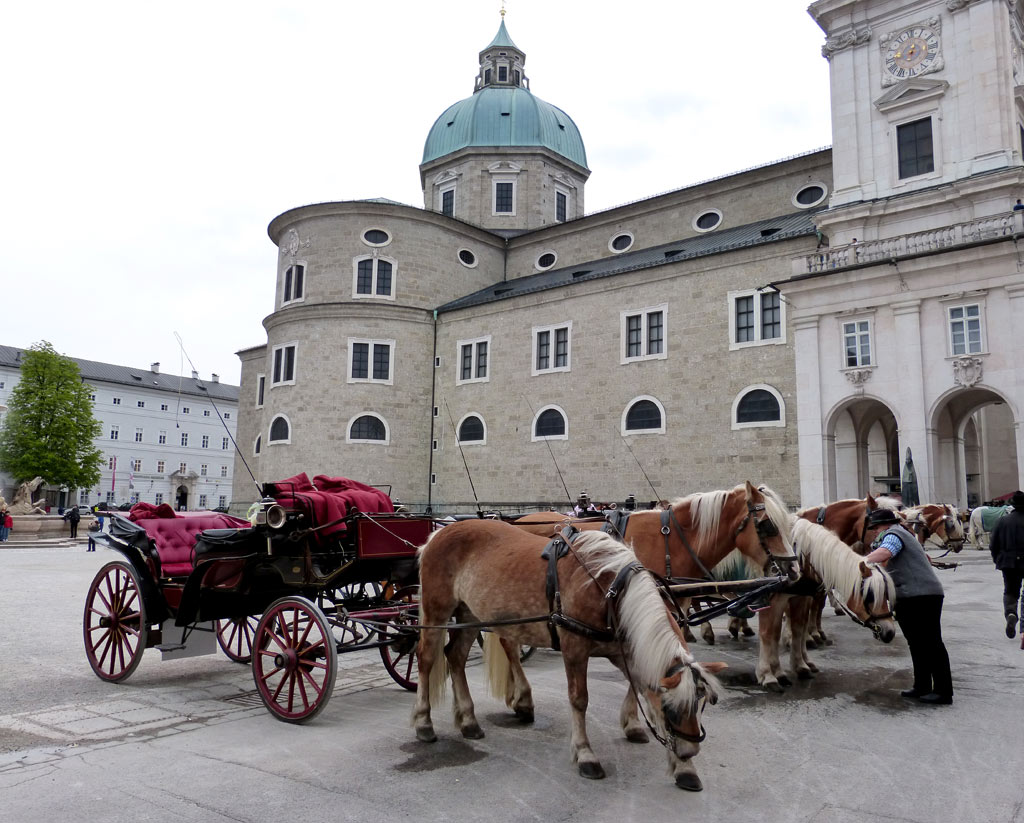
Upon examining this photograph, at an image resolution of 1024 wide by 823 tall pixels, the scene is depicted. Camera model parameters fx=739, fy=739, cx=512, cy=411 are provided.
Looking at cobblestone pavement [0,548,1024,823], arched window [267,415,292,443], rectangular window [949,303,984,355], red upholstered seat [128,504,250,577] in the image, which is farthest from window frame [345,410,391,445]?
cobblestone pavement [0,548,1024,823]

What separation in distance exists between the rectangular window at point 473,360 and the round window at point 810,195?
14814 millimetres

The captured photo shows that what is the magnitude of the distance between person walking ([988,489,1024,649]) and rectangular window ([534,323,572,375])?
2267 cm

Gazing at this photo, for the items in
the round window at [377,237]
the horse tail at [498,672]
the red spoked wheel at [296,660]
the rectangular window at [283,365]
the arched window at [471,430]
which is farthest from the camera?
the round window at [377,237]

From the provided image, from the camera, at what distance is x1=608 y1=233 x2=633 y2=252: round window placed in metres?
36.6

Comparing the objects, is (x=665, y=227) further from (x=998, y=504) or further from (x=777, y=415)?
(x=998, y=504)

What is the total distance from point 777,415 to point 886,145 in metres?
10.2

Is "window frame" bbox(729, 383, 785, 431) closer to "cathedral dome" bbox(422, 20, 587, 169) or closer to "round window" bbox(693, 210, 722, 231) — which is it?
"round window" bbox(693, 210, 722, 231)

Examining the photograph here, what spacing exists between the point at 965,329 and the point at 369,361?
955 inches

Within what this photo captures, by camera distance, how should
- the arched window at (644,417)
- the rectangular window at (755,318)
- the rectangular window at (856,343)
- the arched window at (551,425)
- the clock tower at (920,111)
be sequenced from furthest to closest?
1. the arched window at (551,425)
2. the arched window at (644,417)
3. the rectangular window at (755,318)
4. the clock tower at (920,111)
5. the rectangular window at (856,343)

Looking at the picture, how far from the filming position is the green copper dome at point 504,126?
4347cm

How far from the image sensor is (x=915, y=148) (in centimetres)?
2505

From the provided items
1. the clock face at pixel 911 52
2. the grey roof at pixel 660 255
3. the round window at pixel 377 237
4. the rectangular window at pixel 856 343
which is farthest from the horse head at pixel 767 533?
the round window at pixel 377 237

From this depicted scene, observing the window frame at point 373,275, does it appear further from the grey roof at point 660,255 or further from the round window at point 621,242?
the round window at point 621,242

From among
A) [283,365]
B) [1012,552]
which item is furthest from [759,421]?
[283,365]
